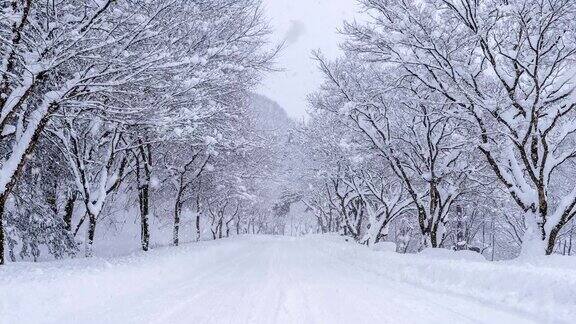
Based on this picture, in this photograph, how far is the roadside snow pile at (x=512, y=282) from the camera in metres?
6.15

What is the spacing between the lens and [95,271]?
914cm

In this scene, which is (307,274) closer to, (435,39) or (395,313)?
(395,313)

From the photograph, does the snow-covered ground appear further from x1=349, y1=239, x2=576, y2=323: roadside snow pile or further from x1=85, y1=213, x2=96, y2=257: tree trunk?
x1=85, y1=213, x2=96, y2=257: tree trunk

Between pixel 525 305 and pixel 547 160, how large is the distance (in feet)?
21.5

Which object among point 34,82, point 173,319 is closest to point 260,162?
point 34,82

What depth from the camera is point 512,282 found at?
24.0 feet

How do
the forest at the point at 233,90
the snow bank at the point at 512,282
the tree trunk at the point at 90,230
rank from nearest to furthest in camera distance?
the snow bank at the point at 512,282, the forest at the point at 233,90, the tree trunk at the point at 90,230

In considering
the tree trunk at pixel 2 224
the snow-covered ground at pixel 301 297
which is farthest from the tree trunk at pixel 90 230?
the tree trunk at pixel 2 224

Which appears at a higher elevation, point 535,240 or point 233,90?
point 233,90

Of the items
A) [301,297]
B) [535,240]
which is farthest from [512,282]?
[535,240]

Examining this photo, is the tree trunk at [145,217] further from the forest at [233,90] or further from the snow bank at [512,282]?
the snow bank at [512,282]

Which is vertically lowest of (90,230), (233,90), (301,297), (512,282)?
(301,297)

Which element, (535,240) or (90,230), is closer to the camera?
(535,240)

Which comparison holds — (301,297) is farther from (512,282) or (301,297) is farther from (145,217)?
(145,217)
